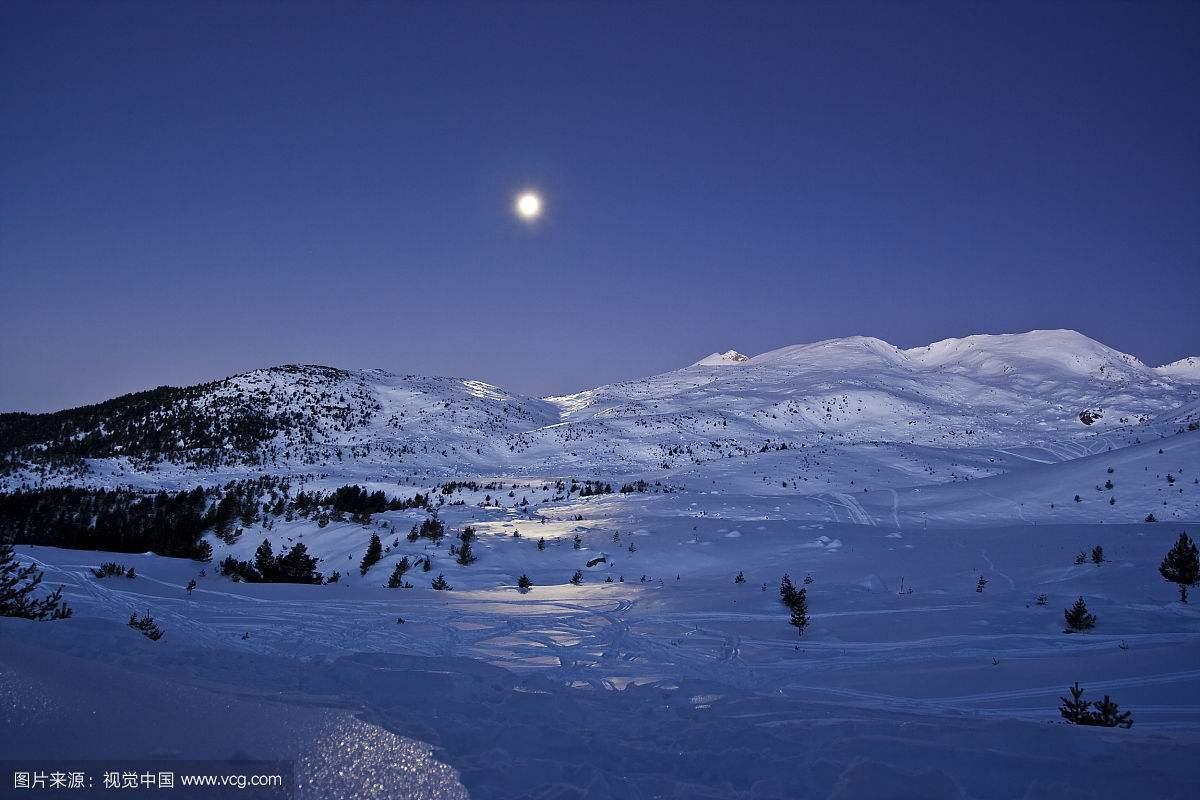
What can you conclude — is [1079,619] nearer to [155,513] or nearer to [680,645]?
[680,645]

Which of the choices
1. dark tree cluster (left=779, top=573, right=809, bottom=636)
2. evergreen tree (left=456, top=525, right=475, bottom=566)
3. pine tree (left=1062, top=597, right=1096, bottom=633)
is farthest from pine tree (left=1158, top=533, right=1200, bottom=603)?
evergreen tree (left=456, top=525, right=475, bottom=566)

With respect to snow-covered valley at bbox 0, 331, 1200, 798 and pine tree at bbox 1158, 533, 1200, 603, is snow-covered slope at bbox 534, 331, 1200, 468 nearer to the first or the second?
snow-covered valley at bbox 0, 331, 1200, 798

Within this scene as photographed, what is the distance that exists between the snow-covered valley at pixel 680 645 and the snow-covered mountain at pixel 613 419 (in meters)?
16.1

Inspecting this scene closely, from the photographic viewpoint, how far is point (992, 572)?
12266mm

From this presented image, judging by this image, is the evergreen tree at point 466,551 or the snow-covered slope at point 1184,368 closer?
the evergreen tree at point 466,551

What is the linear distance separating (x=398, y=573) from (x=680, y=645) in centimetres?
849

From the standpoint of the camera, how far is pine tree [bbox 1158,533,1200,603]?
9.40 metres

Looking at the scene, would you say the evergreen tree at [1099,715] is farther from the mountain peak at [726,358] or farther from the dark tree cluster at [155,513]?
the mountain peak at [726,358]

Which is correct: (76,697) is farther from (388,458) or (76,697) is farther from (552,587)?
(388,458)

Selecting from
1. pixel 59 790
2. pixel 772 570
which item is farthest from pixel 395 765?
pixel 772 570

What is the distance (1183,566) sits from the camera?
9492 mm

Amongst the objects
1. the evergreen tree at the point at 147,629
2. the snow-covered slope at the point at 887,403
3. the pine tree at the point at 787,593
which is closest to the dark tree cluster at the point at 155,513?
the evergreen tree at the point at 147,629

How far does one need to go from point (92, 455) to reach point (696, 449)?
49333 millimetres

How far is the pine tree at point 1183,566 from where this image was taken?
9398mm
